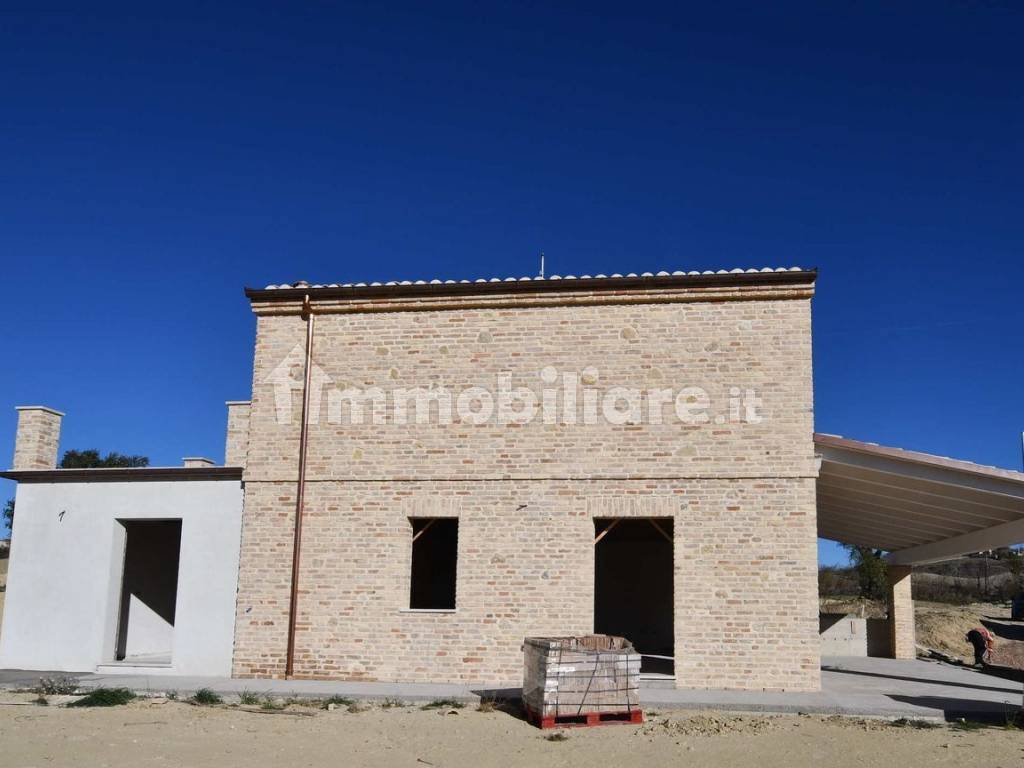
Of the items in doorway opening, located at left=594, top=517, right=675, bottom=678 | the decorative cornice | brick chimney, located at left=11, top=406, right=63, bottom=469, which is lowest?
doorway opening, located at left=594, top=517, right=675, bottom=678

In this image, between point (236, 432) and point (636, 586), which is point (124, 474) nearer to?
point (236, 432)

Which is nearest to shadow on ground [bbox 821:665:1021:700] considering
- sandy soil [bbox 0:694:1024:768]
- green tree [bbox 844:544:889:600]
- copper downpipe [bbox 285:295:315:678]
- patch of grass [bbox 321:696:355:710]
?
sandy soil [bbox 0:694:1024:768]

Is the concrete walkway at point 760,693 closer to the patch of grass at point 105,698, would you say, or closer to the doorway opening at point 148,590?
the patch of grass at point 105,698

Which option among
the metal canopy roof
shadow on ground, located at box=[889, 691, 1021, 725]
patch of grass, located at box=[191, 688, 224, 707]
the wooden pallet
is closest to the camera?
the wooden pallet

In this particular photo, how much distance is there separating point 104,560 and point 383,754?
7.68 metres

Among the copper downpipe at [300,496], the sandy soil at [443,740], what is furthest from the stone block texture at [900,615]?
the copper downpipe at [300,496]

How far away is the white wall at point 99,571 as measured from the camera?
1438cm

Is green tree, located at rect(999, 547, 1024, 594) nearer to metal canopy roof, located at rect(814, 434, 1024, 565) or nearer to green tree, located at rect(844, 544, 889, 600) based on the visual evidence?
green tree, located at rect(844, 544, 889, 600)

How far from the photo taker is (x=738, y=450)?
13.3 m

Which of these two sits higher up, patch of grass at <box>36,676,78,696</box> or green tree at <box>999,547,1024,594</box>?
green tree at <box>999,547,1024,594</box>

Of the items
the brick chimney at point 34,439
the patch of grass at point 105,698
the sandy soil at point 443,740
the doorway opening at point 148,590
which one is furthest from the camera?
the doorway opening at point 148,590

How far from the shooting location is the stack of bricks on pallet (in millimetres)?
10997

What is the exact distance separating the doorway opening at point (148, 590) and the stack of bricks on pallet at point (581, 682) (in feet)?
27.5

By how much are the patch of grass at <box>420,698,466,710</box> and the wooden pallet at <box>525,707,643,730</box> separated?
1117 mm
